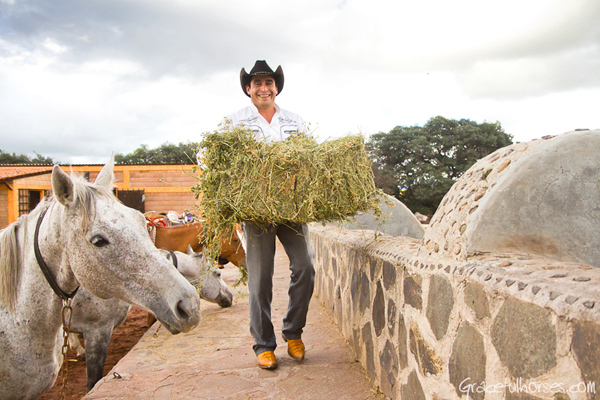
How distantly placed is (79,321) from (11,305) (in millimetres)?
1145

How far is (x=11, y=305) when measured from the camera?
78.6 inches

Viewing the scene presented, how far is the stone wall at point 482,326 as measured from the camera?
0.87 m

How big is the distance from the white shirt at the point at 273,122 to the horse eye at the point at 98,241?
1.37 metres

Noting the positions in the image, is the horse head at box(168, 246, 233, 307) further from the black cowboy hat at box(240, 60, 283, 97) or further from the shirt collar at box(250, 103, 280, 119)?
the black cowboy hat at box(240, 60, 283, 97)

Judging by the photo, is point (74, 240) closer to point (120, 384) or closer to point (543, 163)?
point (120, 384)

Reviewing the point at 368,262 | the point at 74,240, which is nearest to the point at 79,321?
the point at 74,240

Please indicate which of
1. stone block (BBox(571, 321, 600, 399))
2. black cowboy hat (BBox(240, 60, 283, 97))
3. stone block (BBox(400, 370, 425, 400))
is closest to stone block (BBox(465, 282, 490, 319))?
stone block (BBox(571, 321, 600, 399))

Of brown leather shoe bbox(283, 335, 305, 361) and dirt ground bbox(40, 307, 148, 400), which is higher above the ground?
brown leather shoe bbox(283, 335, 305, 361)

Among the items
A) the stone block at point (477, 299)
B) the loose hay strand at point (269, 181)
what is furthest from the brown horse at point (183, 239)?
the stone block at point (477, 299)

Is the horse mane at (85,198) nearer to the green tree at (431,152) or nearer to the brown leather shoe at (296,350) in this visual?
the brown leather shoe at (296,350)

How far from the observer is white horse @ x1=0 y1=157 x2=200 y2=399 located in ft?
6.16

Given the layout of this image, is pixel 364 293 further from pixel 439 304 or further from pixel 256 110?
pixel 256 110

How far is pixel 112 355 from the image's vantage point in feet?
13.4

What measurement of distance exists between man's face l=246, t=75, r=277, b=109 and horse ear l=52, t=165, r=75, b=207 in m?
1.66
